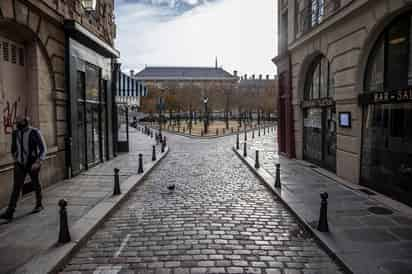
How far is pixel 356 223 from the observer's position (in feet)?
19.8

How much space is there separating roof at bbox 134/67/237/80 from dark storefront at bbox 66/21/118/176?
10416 centimetres

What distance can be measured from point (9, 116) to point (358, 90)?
948cm

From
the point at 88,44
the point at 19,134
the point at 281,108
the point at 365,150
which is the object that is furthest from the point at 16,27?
the point at 281,108

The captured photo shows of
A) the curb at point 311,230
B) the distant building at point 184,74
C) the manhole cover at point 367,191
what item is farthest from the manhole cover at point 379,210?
the distant building at point 184,74

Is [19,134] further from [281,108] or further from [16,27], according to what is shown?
[281,108]

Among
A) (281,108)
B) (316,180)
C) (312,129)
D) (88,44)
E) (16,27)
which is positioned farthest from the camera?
(281,108)

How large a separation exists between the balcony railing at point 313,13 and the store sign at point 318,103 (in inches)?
115

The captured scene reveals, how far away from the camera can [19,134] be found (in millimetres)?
6410

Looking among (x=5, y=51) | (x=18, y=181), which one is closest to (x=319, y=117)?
(x=18, y=181)

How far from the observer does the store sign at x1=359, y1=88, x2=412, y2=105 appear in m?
7.01

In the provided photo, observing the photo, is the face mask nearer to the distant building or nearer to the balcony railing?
the balcony railing

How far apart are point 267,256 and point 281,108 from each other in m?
13.4

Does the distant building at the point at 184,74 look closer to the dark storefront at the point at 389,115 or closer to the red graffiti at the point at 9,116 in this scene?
the dark storefront at the point at 389,115

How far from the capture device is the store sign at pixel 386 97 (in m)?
7.01
